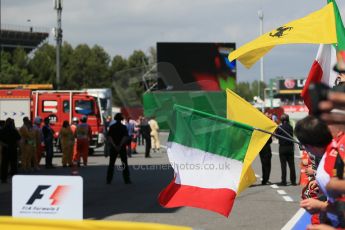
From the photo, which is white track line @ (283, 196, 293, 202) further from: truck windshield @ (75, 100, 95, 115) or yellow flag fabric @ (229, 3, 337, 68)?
truck windshield @ (75, 100, 95, 115)

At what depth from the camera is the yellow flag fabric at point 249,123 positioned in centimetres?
666

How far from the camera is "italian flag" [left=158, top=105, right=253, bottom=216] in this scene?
22.0 feet

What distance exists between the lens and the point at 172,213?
41.3 feet

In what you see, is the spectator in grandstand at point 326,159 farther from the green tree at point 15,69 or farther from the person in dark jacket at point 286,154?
the green tree at point 15,69

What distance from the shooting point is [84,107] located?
3325 cm

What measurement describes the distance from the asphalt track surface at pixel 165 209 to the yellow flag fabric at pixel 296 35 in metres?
4.62

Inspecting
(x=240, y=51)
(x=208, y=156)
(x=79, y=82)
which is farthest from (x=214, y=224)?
(x=79, y=82)

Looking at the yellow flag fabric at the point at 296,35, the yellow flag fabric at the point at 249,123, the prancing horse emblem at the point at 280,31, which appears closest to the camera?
the yellow flag fabric at the point at 296,35

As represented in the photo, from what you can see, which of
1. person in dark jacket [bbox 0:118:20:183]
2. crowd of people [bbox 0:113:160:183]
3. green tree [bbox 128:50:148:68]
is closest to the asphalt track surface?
crowd of people [bbox 0:113:160:183]

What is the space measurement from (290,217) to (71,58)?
89.1m

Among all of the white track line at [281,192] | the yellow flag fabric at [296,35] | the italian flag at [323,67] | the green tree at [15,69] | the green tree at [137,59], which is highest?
the green tree at [137,59]

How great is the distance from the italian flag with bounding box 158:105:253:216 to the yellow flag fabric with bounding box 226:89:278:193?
0.05 meters

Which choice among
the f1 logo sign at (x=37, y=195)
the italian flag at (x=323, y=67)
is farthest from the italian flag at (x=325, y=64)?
the f1 logo sign at (x=37, y=195)

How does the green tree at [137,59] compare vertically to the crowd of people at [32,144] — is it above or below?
above
